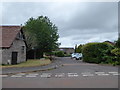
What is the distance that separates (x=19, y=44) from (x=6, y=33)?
2.57 m

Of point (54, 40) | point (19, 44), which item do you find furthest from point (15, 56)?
point (54, 40)

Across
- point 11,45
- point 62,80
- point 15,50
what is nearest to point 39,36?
point 15,50

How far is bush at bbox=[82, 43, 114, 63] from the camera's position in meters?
28.2

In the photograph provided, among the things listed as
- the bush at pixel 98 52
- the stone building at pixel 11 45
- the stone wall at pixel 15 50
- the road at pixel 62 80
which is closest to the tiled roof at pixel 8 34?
the stone building at pixel 11 45

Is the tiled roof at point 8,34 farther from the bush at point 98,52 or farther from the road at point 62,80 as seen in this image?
the bush at point 98,52

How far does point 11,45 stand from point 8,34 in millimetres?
1889

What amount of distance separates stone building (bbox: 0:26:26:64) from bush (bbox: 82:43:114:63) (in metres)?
10.8

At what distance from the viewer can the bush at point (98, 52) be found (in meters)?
28.2

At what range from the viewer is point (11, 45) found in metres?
22.6

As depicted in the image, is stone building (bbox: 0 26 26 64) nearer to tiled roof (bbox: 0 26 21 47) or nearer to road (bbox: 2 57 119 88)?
tiled roof (bbox: 0 26 21 47)

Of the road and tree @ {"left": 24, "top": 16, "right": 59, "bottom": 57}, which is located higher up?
tree @ {"left": 24, "top": 16, "right": 59, "bottom": 57}

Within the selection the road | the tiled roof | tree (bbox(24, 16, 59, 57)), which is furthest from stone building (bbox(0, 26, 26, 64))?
the road

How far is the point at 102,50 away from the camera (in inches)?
1129

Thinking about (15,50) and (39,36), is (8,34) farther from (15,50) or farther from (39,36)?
(39,36)
